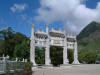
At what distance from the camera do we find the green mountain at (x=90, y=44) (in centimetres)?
5469

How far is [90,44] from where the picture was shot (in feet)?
420

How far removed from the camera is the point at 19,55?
36.7 metres

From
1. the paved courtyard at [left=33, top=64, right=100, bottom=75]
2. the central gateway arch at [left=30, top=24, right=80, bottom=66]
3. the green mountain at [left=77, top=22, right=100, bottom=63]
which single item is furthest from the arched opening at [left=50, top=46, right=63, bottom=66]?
the green mountain at [left=77, top=22, right=100, bottom=63]

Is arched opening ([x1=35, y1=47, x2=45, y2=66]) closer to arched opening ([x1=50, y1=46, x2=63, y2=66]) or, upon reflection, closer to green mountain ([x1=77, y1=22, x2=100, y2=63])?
arched opening ([x1=50, y1=46, x2=63, y2=66])

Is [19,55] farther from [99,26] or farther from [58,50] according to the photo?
[99,26]

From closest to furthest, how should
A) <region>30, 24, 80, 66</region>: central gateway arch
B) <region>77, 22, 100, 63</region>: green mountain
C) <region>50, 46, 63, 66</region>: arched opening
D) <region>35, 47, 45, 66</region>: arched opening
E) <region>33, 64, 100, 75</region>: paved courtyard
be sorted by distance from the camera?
1. <region>33, 64, 100, 75</region>: paved courtyard
2. <region>30, 24, 80, 66</region>: central gateway arch
3. <region>35, 47, 45, 66</region>: arched opening
4. <region>50, 46, 63, 66</region>: arched opening
5. <region>77, 22, 100, 63</region>: green mountain

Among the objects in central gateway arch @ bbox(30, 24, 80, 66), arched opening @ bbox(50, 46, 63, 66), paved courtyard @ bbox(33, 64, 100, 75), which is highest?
central gateway arch @ bbox(30, 24, 80, 66)

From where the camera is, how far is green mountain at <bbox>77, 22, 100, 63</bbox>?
54.7m

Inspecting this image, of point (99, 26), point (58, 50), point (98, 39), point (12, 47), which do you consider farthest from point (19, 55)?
point (99, 26)

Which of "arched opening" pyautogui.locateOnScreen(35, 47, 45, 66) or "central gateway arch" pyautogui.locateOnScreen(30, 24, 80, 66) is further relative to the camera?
"arched opening" pyautogui.locateOnScreen(35, 47, 45, 66)

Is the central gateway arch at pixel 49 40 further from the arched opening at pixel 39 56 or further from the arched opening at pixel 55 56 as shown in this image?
the arched opening at pixel 39 56

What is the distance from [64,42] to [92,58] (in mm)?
25240

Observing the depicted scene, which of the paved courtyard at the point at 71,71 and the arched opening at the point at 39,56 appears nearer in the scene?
the paved courtyard at the point at 71,71

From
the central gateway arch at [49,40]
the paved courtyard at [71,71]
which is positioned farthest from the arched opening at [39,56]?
the paved courtyard at [71,71]
